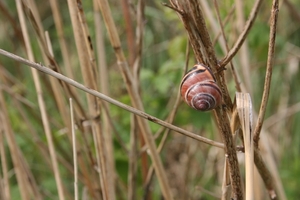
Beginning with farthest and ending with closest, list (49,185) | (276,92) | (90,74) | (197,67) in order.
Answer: (276,92) → (49,185) → (90,74) → (197,67)

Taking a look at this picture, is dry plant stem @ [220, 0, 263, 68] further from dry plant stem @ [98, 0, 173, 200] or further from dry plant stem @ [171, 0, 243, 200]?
dry plant stem @ [98, 0, 173, 200]

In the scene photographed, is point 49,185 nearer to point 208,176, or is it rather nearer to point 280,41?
point 208,176

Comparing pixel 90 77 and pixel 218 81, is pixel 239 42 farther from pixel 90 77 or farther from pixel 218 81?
pixel 90 77

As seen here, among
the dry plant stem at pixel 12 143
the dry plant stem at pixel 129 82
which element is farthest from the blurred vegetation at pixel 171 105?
the dry plant stem at pixel 129 82

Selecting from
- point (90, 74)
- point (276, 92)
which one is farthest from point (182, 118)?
point (276, 92)

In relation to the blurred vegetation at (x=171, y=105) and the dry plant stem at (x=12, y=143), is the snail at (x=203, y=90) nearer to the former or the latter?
the blurred vegetation at (x=171, y=105)
